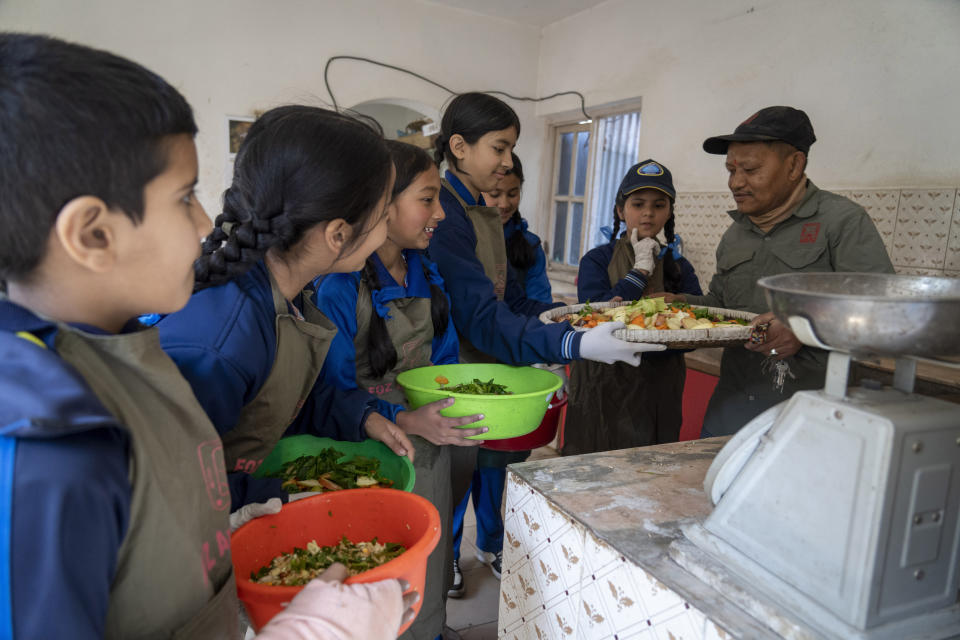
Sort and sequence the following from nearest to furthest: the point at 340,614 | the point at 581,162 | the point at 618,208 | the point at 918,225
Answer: the point at 340,614, the point at 918,225, the point at 618,208, the point at 581,162

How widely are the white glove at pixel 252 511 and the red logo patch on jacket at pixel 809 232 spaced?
6.07 ft

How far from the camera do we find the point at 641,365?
2416 millimetres

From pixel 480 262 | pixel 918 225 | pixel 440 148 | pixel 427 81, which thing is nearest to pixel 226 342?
pixel 480 262

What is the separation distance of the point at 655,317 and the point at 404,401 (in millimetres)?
833

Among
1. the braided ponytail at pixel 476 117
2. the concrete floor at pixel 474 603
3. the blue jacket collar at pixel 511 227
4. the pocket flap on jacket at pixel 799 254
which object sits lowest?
the concrete floor at pixel 474 603

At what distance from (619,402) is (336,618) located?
1.98m

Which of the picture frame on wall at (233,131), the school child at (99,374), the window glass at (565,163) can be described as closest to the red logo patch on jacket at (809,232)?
the school child at (99,374)

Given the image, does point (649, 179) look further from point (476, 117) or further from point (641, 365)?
point (476, 117)

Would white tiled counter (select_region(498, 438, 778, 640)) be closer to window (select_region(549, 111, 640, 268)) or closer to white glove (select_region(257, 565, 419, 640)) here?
white glove (select_region(257, 565, 419, 640))

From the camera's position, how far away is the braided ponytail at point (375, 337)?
1.55 meters

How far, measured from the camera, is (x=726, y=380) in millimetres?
2178

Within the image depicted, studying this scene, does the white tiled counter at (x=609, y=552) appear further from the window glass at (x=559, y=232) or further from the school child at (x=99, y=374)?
the window glass at (x=559, y=232)

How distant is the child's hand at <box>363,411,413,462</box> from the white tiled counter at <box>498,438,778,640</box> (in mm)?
274

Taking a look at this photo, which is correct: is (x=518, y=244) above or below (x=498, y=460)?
above
